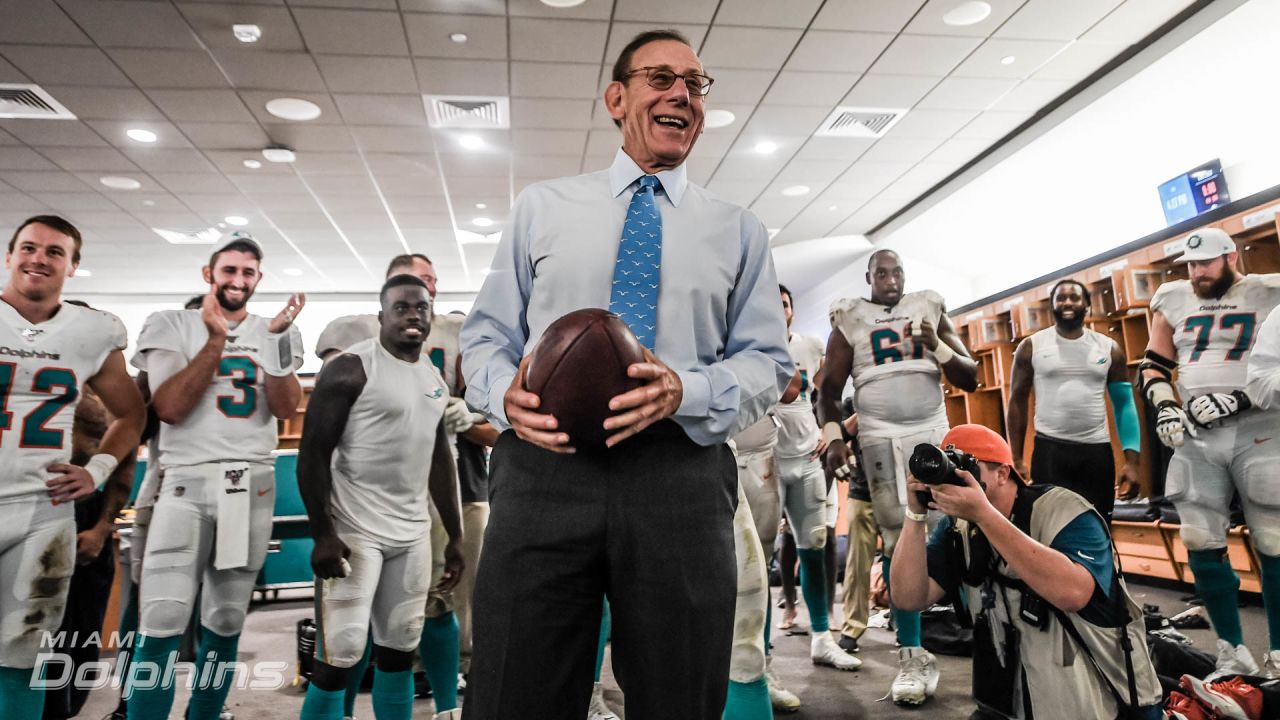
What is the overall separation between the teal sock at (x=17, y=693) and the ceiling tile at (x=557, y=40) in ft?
13.9

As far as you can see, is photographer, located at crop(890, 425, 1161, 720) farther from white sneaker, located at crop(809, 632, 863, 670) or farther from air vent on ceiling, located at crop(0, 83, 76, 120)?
air vent on ceiling, located at crop(0, 83, 76, 120)

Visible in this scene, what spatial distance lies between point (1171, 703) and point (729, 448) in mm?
1978

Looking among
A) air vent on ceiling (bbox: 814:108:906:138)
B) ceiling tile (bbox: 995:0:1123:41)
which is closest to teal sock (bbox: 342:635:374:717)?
ceiling tile (bbox: 995:0:1123:41)

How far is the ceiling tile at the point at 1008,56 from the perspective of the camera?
5324 millimetres

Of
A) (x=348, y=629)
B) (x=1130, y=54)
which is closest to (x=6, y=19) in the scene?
(x=348, y=629)

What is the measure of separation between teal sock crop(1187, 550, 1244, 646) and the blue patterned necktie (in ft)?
9.64

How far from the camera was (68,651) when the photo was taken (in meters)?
2.74

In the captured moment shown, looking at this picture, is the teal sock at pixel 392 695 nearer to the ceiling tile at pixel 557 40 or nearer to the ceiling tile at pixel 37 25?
the ceiling tile at pixel 557 40

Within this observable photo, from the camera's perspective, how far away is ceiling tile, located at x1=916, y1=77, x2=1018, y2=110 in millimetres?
5867

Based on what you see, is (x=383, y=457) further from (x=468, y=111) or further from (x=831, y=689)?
(x=468, y=111)

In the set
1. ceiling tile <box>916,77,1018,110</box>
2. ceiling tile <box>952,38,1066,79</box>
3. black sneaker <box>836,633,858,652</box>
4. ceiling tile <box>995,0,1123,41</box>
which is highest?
ceiling tile <box>916,77,1018,110</box>

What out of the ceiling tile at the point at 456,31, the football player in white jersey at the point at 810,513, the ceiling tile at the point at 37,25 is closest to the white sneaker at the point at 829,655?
the football player in white jersey at the point at 810,513

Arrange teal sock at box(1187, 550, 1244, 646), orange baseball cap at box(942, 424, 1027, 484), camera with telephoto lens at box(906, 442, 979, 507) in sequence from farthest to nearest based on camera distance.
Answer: teal sock at box(1187, 550, 1244, 646), orange baseball cap at box(942, 424, 1027, 484), camera with telephoto lens at box(906, 442, 979, 507)

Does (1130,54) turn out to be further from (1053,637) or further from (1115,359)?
(1053,637)
